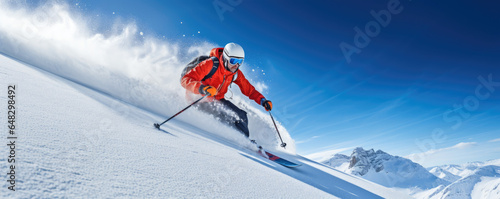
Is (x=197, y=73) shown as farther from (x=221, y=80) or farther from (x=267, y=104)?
(x=267, y=104)

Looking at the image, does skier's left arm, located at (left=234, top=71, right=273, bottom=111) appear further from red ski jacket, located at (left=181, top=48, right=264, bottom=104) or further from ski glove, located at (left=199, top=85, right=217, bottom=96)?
ski glove, located at (left=199, top=85, right=217, bottom=96)

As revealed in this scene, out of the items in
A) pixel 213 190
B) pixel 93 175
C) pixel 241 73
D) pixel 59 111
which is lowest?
pixel 213 190

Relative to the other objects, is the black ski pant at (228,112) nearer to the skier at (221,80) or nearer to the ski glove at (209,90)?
the skier at (221,80)

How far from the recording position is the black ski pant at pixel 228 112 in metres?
6.51

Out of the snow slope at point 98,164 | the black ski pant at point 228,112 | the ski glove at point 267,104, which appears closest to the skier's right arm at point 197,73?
the black ski pant at point 228,112

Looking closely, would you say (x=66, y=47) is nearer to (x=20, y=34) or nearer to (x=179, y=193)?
(x=20, y=34)

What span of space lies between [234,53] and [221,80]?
0.98m

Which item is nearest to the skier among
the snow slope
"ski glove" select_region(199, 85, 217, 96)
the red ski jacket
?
the red ski jacket

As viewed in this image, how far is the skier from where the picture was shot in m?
6.33

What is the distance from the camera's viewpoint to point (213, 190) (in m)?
1.74

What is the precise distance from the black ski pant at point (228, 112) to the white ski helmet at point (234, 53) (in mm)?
1381

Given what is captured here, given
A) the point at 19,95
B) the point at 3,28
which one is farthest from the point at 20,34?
the point at 19,95

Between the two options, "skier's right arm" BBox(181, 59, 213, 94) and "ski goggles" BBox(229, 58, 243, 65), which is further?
"ski goggles" BBox(229, 58, 243, 65)

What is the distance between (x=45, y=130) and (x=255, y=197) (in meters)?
1.75
